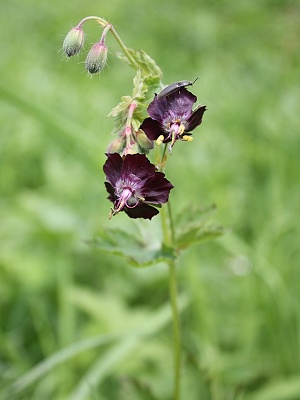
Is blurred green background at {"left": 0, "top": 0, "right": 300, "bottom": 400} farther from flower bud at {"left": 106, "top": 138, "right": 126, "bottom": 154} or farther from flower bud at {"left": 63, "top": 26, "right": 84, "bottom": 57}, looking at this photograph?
flower bud at {"left": 63, "top": 26, "right": 84, "bottom": 57}

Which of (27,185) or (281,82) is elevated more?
(281,82)

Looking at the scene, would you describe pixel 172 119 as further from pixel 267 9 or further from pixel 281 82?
pixel 267 9

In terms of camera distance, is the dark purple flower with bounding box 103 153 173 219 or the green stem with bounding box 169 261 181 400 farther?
the green stem with bounding box 169 261 181 400

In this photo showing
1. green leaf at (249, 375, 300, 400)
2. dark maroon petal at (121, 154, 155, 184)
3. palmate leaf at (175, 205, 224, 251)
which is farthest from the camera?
green leaf at (249, 375, 300, 400)

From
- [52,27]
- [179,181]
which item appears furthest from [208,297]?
[52,27]

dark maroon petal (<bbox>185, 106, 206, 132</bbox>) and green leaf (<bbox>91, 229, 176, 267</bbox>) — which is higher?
dark maroon petal (<bbox>185, 106, 206, 132</bbox>)

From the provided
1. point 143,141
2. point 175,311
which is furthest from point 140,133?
point 175,311

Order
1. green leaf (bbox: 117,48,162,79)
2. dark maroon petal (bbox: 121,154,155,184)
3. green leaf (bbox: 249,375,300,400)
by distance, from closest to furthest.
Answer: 1. dark maroon petal (bbox: 121,154,155,184)
2. green leaf (bbox: 117,48,162,79)
3. green leaf (bbox: 249,375,300,400)

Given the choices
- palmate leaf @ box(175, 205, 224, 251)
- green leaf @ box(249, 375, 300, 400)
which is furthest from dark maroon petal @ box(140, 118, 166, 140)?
green leaf @ box(249, 375, 300, 400)

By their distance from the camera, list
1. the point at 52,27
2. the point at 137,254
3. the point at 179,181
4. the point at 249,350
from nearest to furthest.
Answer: the point at 137,254 < the point at 249,350 < the point at 179,181 < the point at 52,27
